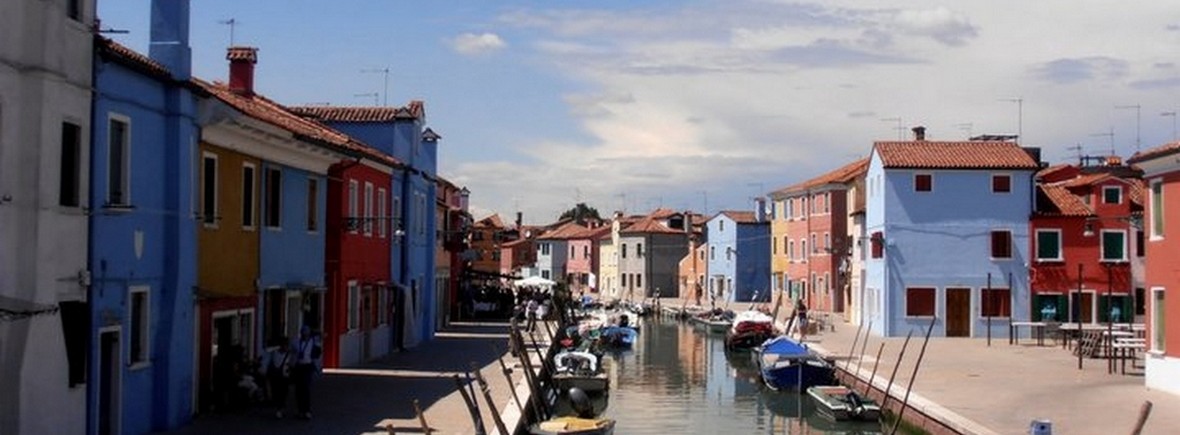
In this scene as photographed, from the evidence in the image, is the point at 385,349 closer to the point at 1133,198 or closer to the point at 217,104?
the point at 217,104

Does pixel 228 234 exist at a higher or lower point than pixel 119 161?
lower

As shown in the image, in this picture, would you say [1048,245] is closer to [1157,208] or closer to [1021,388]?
[1157,208]

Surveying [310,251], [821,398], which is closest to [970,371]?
[821,398]

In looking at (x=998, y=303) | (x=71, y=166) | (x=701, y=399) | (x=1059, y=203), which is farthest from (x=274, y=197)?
(x=1059, y=203)

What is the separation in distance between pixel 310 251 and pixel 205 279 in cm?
704

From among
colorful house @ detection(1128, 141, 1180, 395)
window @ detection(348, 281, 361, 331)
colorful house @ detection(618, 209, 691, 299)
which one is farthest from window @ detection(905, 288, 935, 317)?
colorful house @ detection(618, 209, 691, 299)

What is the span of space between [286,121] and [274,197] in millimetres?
2820

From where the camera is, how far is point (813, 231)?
70750 mm

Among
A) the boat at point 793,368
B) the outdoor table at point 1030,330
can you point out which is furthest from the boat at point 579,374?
the outdoor table at point 1030,330

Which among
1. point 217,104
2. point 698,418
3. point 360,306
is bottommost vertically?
point 698,418

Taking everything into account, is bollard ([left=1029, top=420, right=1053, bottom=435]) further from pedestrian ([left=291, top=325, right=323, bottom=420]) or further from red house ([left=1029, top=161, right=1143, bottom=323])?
red house ([left=1029, top=161, right=1143, bottom=323])

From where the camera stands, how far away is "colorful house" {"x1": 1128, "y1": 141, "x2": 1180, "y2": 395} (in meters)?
28.8

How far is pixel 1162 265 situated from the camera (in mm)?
29844

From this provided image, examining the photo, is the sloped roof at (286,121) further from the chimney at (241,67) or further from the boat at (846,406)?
the boat at (846,406)
